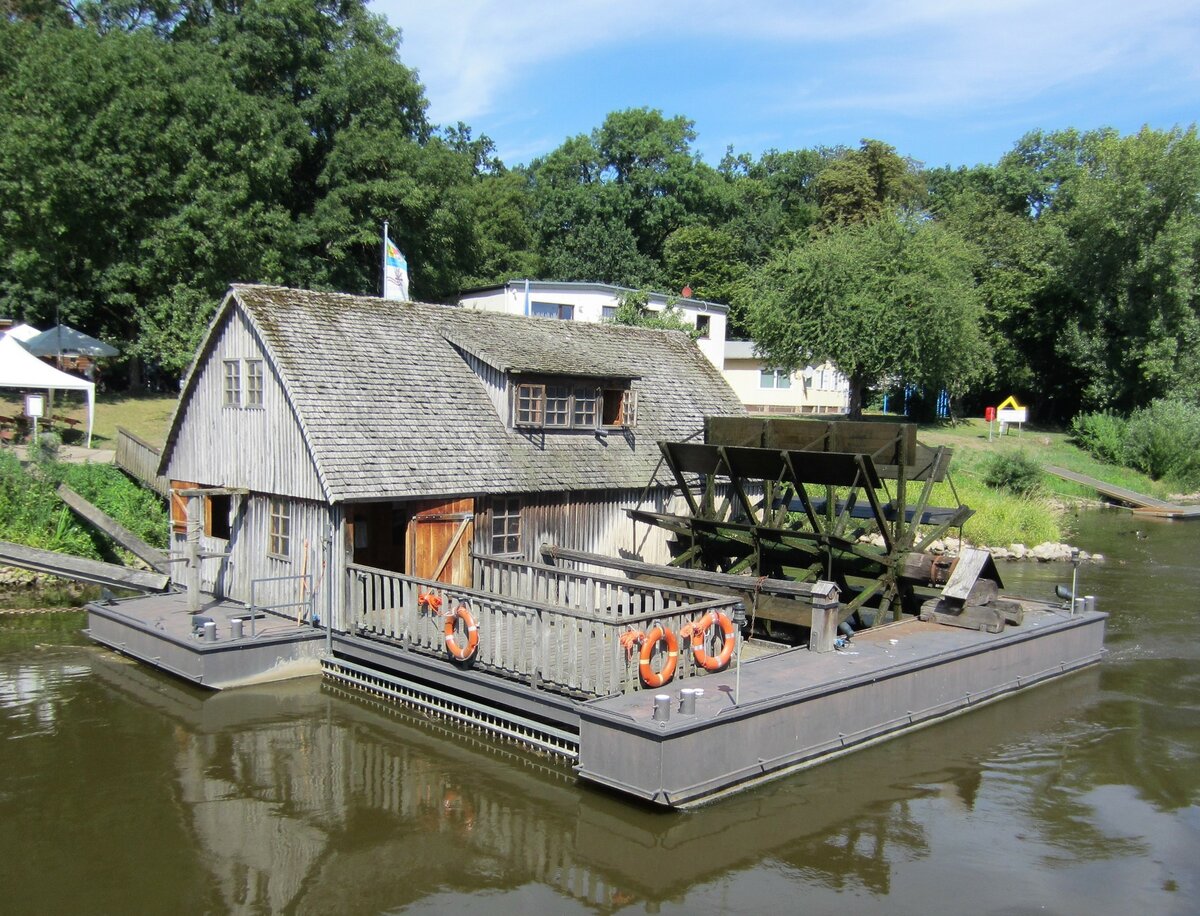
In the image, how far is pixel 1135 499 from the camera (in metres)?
36.0

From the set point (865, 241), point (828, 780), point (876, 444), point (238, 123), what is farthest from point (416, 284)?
point (828, 780)

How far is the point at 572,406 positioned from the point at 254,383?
5.29 m

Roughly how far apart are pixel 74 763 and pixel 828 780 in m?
8.32

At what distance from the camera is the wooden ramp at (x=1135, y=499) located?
34.8 metres

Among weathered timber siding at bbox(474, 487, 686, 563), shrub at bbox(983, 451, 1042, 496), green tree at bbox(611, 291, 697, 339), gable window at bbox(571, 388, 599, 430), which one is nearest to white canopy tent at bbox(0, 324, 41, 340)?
green tree at bbox(611, 291, 697, 339)

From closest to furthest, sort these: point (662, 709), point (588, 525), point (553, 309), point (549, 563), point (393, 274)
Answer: point (662, 709), point (549, 563), point (588, 525), point (393, 274), point (553, 309)

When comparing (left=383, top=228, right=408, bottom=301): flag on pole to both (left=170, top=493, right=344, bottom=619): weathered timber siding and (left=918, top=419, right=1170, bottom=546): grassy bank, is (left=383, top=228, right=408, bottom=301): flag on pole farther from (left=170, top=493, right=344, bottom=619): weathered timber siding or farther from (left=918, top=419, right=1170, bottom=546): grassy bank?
(left=918, top=419, right=1170, bottom=546): grassy bank

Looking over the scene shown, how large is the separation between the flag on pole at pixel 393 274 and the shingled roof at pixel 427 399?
168 inches

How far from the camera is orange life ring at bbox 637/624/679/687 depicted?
36.5ft

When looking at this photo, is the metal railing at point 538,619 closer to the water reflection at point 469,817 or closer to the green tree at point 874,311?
the water reflection at point 469,817

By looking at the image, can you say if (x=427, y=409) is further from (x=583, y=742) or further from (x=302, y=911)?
(x=302, y=911)

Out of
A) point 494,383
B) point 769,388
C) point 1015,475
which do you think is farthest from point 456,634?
point 769,388

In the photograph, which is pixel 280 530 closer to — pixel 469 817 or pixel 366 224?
pixel 469 817

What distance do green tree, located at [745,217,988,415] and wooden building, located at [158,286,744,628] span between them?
63.7 ft
